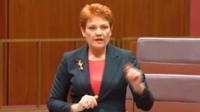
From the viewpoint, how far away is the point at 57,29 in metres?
7.39

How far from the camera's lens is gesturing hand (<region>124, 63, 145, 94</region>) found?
2.15m

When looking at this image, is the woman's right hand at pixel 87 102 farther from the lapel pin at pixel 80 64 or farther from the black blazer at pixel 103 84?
the lapel pin at pixel 80 64

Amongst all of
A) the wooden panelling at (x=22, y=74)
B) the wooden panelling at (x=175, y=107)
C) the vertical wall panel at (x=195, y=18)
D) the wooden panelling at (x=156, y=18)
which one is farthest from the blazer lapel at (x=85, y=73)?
the vertical wall panel at (x=195, y=18)

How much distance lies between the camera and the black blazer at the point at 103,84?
2293 mm

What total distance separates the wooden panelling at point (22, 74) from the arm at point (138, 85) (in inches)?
179

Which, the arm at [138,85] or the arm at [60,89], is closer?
the arm at [138,85]

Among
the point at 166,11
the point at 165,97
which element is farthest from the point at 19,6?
the point at 165,97

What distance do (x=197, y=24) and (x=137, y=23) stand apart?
37.5 inches

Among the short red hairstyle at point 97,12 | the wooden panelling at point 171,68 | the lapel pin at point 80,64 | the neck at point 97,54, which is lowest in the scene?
the wooden panelling at point 171,68

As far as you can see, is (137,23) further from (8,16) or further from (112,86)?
(112,86)

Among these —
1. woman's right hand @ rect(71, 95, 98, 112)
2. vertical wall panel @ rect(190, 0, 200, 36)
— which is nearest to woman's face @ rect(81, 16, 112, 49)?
woman's right hand @ rect(71, 95, 98, 112)

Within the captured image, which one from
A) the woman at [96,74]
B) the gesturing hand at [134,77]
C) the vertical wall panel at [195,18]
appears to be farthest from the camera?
the vertical wall panel at [195,18]

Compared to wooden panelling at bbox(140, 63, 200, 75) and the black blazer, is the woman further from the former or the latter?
wooden panelling at bbox(140, 63, 200, 75)

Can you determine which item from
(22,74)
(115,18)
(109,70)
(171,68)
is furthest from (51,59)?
(109,70)
